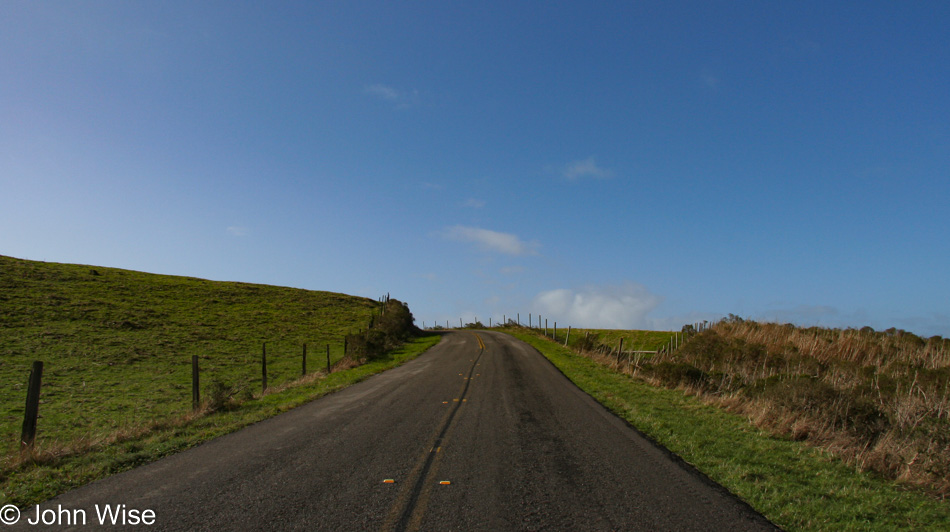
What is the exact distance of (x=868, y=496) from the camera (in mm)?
7078

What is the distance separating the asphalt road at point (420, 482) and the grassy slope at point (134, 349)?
Answer: 5.32 feet

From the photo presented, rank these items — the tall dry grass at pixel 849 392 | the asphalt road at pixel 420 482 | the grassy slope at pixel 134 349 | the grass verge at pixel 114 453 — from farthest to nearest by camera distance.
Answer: the grassy slope at pixel 134 349
the tall dry grass at pixel 849 392
the grass verge at pixel 114 453
the asphalt road at pixel 420 482

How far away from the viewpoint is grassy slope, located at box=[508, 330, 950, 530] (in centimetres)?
621

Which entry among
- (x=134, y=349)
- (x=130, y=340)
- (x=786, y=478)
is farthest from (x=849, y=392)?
(x=130, y=340)

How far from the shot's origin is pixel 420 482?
266 inches

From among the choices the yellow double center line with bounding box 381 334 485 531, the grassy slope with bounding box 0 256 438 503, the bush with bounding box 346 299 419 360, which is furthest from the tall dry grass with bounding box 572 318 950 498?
the bush with bounding box 346 299 419 360

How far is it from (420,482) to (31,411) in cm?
863

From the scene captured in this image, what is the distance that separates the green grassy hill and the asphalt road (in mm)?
4478

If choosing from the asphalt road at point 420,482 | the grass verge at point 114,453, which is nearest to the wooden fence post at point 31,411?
the grass verge at point 114,453

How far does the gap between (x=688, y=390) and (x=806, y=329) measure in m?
14.1

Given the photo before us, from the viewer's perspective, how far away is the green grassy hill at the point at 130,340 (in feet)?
58.4

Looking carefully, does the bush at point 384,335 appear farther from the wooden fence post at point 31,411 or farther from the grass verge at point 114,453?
the wooden fence post at point 31,411

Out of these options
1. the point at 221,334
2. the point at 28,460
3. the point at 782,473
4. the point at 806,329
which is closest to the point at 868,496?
the point at 782,473

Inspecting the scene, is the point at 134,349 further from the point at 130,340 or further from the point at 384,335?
the point at 384,335
